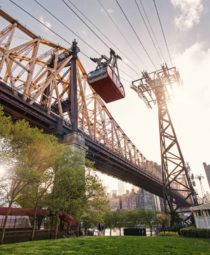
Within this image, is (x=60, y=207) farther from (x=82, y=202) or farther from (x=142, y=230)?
(x=142, y=230)

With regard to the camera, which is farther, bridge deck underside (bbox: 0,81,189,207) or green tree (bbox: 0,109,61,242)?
bridge deck underside (bbox: 0,81,189,207)

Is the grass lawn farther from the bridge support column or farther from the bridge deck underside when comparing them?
the bridge deck underside

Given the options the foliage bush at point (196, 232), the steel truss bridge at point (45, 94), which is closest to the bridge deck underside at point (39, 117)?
the steel truss bridge at point (45, 94)

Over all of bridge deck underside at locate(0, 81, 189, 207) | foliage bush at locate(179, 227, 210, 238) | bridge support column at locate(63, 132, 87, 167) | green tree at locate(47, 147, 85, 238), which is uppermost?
bridge deck underside at locate(0, 81, 189, 207)

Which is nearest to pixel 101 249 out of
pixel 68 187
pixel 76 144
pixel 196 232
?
pixel 68 187

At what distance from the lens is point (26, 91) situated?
19391 mm

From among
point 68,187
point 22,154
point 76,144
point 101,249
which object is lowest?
point 101,249

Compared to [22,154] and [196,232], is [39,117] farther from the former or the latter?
[196,232]

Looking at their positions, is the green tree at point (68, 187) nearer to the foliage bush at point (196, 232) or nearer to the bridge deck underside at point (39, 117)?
the bridge deck underside at point (39, 117)

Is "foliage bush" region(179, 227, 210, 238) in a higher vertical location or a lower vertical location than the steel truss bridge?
lower

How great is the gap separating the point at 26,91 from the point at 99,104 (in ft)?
80.1

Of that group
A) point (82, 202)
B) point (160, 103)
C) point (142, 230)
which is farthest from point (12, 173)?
point (160, 103)

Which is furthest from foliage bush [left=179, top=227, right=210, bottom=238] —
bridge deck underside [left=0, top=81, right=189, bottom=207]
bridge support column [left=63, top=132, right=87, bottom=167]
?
bridge deck underside [left=0, top=81, right=189, bottom=207]

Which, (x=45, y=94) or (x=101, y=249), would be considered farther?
(x=45, y=94)
